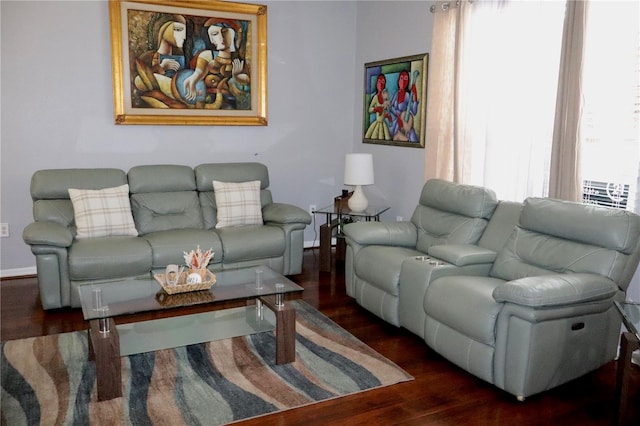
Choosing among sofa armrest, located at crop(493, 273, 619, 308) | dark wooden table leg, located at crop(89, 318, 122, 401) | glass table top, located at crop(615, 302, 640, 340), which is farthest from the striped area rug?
glass table top, located at crop(615, 302, 640, 340)

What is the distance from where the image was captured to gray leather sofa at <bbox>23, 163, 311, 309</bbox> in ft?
12.8

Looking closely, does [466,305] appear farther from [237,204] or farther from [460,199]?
[237,204]

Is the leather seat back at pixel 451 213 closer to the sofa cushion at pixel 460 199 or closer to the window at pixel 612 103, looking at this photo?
the sofa cushion at pixel 460 199

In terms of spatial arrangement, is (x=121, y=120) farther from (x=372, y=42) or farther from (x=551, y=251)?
(x=551, y=251)

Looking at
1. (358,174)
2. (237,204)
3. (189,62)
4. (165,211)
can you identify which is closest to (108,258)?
(165,211)

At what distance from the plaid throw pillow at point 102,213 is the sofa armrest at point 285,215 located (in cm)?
114

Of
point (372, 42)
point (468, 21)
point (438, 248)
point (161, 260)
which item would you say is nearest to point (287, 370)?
point (438, 248)

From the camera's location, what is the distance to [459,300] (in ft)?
9.88

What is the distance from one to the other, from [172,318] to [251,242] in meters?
1.30

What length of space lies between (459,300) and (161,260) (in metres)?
2.27

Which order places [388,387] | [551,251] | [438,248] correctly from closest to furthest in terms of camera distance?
1. [388,387]
2. [551,251]
3. [438,248]

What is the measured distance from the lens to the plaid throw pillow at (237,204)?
15.8ft

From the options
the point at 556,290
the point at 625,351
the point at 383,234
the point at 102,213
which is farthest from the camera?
the point at 102,213

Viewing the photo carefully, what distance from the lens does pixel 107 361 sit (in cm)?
268
